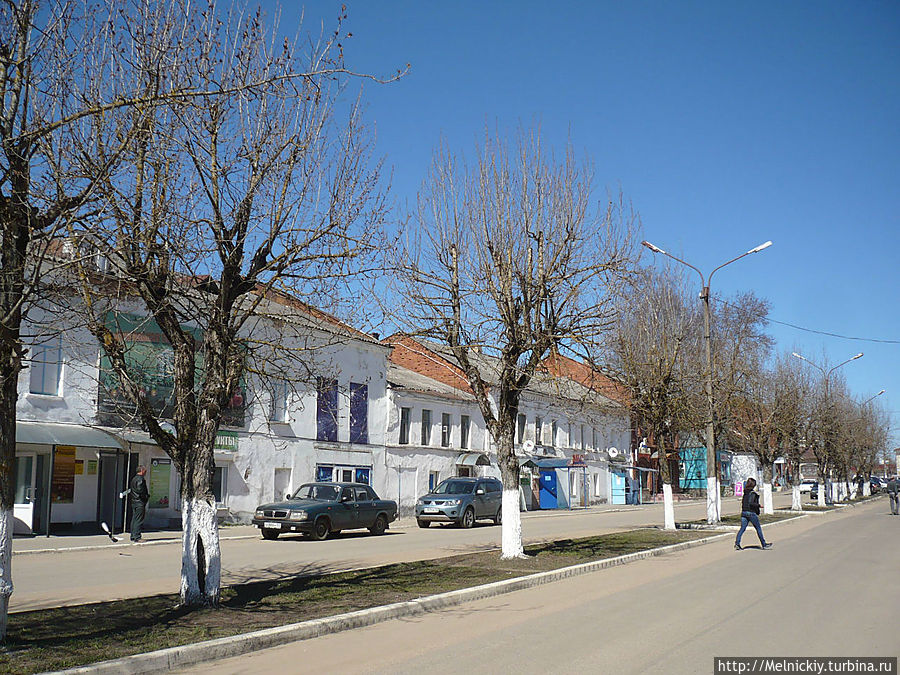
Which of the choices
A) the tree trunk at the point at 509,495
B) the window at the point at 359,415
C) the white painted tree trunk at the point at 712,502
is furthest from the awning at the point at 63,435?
the white painted tree trunk at the point at 712,502

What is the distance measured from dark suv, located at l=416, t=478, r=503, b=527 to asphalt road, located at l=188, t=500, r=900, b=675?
14431mm

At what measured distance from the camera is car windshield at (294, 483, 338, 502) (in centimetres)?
2438

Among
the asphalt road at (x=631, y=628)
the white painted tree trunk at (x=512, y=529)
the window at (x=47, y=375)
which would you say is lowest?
the asphalt road at (x=631, y=628)

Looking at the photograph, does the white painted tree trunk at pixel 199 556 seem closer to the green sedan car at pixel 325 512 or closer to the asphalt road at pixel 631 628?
the asphalt road at pixel 631 628

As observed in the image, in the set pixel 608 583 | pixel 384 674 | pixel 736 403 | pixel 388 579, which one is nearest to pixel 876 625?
pixel 608 583

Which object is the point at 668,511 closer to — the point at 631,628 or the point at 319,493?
the point at 319,493

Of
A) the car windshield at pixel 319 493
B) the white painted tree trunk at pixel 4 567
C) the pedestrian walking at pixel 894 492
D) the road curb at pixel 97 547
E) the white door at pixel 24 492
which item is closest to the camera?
the white painted tree trunk at pixel 4 567

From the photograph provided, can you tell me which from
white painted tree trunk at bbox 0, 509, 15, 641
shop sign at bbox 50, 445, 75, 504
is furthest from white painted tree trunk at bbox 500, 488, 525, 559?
shop sign at bbox 50, 445, 75, 504

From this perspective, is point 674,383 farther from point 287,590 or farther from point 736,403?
point 287,590

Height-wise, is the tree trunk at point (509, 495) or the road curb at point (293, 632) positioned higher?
the tree trunk at point (509, 495)

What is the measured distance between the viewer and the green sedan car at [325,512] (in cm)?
2294

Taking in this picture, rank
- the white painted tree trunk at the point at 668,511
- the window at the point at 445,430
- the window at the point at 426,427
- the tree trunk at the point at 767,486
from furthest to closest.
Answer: the window at the point at 445,430 → the window at the point at 426,427 → the tree trunk at the point at 767,486 → the white painted tree trunk at the point at 668,511

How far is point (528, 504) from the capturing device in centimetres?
4716

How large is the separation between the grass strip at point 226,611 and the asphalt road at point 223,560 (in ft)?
3.82
